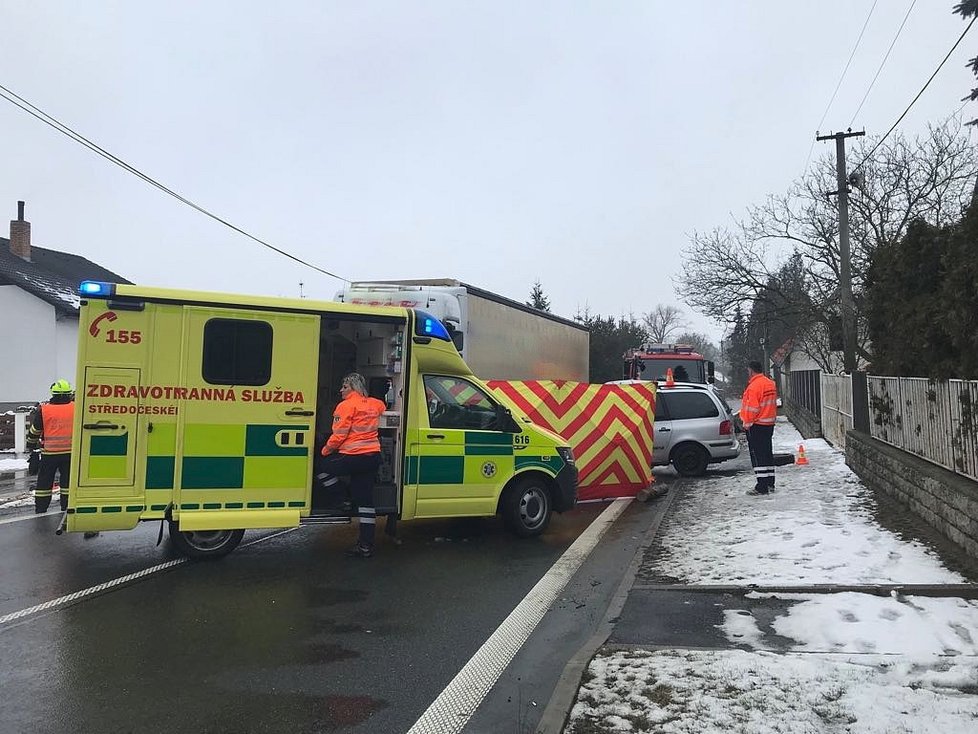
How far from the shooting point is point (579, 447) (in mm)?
10945

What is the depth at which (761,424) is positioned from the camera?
10750mm

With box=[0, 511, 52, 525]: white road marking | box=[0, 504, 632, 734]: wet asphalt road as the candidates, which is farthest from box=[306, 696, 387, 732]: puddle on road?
box=[0, 511, 52, 525]: white road marking

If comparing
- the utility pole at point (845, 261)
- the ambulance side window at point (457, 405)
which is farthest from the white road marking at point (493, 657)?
the utility pole at point (845, 261)

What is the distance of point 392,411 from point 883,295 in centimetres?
742

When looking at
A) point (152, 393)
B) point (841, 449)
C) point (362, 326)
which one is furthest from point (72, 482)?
point (841, 449)

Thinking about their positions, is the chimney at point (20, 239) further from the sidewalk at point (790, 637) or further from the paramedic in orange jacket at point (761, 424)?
the sidewalk at point (790, 637)

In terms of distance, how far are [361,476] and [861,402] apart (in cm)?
896

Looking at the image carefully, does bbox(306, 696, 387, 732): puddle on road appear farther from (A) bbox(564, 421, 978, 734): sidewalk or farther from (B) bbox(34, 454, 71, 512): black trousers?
(B) bbox(34, 454, 71, 512): black trousers

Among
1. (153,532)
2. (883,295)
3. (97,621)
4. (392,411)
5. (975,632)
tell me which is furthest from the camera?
(883,295)

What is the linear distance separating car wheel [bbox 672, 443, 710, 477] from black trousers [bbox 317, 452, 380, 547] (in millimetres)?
7520

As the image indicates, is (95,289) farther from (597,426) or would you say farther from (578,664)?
(597,426)

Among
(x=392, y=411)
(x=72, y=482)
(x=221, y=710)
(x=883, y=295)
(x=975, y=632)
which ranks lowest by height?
(x=221, y=710)

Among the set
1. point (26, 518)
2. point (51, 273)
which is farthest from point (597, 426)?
point (51, 273)

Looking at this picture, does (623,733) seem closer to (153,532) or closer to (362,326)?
(362,326)
